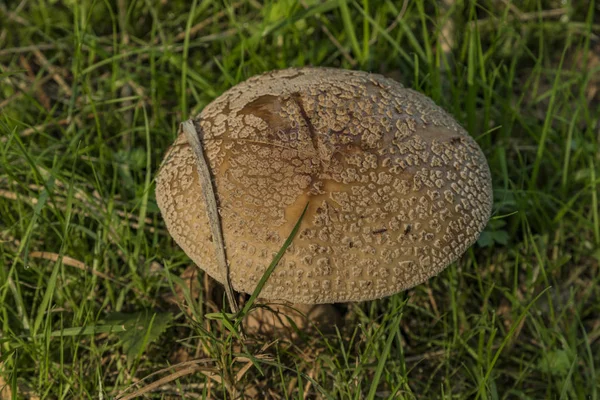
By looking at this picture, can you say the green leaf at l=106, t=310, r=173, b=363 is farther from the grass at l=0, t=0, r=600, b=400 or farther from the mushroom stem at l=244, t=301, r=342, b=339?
the mushroom stem at l=244, t=301, r=342, b=339

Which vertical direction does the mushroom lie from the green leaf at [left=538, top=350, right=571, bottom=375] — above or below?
above

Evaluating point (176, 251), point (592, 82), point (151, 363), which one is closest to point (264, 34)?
point (176, 251)

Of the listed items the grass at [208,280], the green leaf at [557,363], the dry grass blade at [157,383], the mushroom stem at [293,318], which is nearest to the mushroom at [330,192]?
the grass at [208,280]

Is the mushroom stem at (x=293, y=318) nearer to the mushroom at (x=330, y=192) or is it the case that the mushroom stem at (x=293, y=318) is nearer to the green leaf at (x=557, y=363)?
the mushroom at (x=330, y=192)

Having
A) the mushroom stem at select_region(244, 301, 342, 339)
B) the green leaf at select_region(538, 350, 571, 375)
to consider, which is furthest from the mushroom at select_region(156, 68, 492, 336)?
the green leaf at select_region(538, 350, 571, 375)

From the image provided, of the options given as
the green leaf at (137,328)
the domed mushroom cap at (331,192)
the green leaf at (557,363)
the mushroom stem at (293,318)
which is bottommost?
the green leaf at (557,363)

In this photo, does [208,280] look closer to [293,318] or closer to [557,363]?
[293,318]
